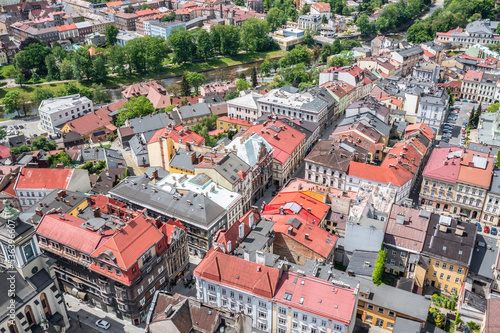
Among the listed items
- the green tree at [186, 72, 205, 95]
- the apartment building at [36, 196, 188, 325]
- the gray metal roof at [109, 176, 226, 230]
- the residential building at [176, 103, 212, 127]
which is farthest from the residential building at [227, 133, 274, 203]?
the green tree at [186, 72, 205, 95]

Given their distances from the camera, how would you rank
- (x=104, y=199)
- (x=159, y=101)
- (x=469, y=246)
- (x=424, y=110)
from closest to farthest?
(x=469, y=246)
(x=104, y=199)
(x=424, y=110)
(x=159, y=101)

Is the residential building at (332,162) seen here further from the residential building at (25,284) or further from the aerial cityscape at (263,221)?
the residential building at (25,284)

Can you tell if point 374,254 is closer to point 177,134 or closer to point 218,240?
point 218,240

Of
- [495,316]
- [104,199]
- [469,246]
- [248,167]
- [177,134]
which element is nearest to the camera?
[495,316]

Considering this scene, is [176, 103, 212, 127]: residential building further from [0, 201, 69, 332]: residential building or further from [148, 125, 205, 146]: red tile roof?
[0, 201, 69, 332]: residential building

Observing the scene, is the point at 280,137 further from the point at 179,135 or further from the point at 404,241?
the point at 404,241

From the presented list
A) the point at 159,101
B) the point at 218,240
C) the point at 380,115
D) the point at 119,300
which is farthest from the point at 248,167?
the point at 159,101

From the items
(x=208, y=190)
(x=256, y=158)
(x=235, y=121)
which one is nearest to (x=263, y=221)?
(x=208, y=190)
